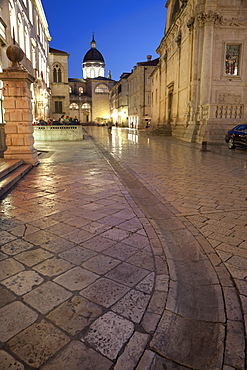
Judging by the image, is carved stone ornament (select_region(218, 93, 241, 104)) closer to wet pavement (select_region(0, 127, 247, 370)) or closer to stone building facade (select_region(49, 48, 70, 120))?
wet pavement (select_region(0, 127, 247, 370))

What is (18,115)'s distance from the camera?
27.9 feet

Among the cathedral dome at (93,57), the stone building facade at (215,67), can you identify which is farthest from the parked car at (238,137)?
the cathedral dome at (93,57)

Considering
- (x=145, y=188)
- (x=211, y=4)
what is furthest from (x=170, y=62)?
(x=145, y=188)

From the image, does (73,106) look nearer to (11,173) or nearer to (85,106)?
(85,106)

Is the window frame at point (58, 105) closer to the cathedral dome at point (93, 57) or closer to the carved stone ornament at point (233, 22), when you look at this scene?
the carved stone ornament at point (233, 22)

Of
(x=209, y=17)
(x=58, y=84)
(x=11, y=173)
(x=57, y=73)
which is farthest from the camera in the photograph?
(x=57, y=73)

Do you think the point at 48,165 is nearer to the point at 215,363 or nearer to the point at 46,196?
the point at 46,196

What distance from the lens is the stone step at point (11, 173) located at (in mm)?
5824

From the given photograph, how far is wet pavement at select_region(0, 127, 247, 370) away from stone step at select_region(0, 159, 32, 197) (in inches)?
33.9

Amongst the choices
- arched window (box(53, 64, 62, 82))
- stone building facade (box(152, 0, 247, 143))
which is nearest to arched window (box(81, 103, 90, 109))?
arched window (box(53, 64, 62, 82))

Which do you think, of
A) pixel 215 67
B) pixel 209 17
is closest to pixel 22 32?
pixel 209 17

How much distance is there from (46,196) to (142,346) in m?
4.04

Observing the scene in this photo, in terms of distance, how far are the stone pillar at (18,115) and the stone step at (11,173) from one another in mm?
497

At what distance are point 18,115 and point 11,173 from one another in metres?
2.36
